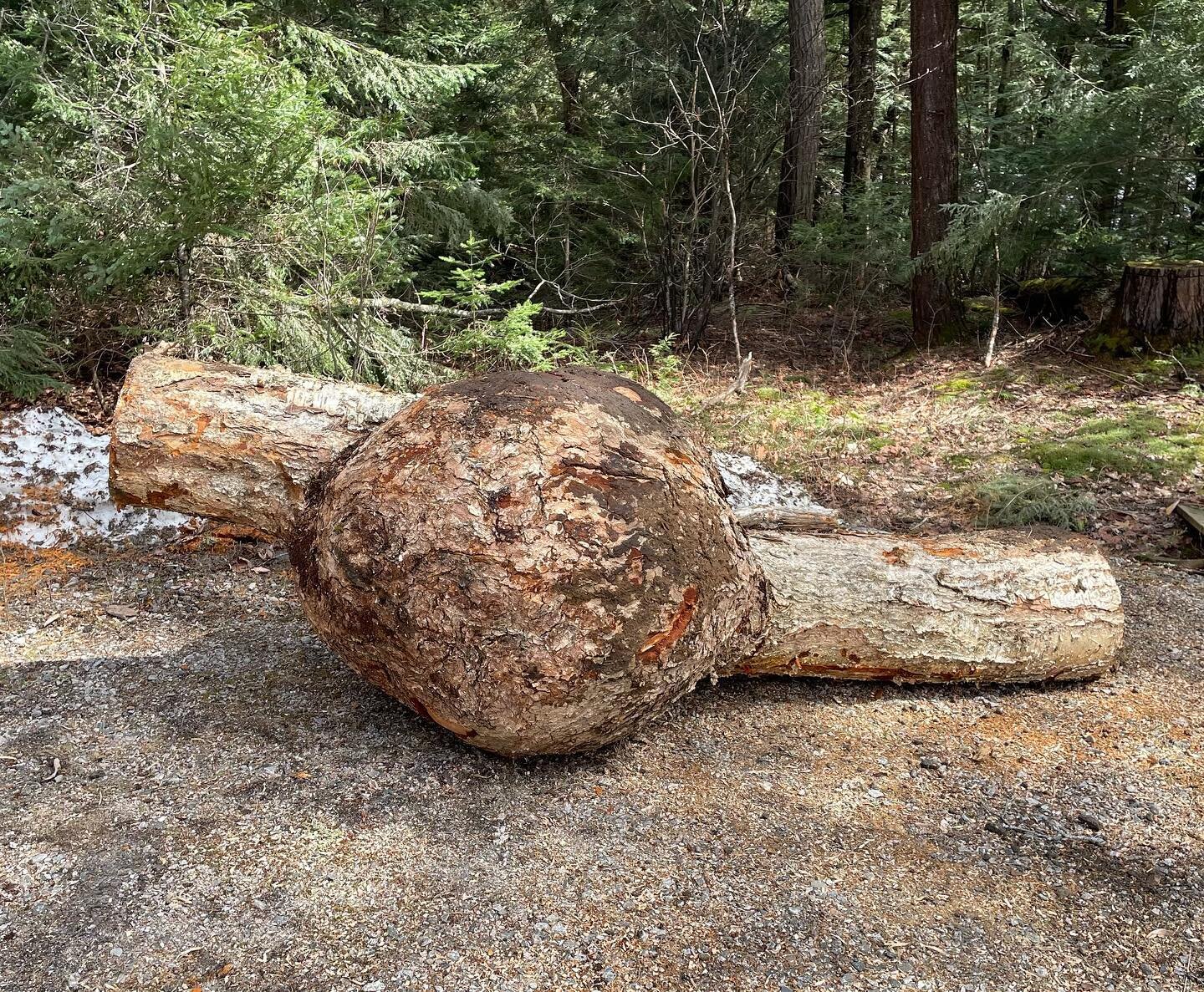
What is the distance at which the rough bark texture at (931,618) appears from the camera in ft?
12.1

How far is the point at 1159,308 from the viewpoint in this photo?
25.7 ft

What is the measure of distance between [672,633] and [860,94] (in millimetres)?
11693

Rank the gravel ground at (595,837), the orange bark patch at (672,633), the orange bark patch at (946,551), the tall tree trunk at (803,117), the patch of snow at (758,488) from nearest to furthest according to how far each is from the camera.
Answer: the gravel ground at (595,837), the orange bark patch at (672,633), the orange bark patch at (946,551), the patch of snow at (758,488), the tall tree trunk at (803,117)

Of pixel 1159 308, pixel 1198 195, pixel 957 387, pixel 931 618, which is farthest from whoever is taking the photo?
pixel 1198 195

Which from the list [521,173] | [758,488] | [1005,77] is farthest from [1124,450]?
[1005,77]

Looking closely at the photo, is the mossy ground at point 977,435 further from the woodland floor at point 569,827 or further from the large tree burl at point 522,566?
the large tree burl at point 522,566

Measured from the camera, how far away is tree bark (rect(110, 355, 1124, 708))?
115 inches

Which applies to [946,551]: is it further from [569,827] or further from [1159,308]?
[1159,308]

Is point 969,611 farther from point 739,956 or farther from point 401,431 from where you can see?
point 401,431

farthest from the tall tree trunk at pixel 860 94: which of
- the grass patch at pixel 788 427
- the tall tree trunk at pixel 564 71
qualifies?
the grass patch at pixel 788 427

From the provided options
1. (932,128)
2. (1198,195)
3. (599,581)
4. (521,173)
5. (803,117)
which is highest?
(803,117)

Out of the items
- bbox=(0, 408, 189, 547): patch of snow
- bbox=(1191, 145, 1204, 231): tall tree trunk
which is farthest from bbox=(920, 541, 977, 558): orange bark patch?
bbox=(1191, 145, 1204, 231): tall tree trunk

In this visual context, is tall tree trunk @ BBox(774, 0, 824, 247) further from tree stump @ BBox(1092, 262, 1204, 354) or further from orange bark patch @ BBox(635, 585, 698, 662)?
orange bark patch @ BBox(635, 585, 698, 662)

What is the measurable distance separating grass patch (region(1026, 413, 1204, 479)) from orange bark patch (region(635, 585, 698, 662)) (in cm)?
428
